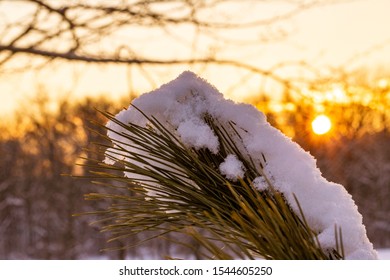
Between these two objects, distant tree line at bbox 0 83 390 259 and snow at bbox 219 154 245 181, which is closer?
snow at bbox 219 154 245 181

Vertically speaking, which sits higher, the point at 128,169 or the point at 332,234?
the point at 128,169

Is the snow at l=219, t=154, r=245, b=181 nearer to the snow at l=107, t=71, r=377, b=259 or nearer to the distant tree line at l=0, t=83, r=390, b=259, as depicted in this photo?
the snow at l=107, t=71, r=377, b=259

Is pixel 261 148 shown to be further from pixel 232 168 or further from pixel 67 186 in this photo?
pixel 67 186

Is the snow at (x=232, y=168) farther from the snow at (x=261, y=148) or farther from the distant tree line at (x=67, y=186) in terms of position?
the distant tree line at (x=67, y=186)

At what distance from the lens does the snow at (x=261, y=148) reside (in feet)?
2.44

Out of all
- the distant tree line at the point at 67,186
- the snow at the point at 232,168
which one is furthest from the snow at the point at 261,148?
the distant tree line at the point at 67,186

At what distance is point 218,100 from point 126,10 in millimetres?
2195

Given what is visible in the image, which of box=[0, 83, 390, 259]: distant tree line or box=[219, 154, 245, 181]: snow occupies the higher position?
box=[0, 83, 390, 259]: distant tree line

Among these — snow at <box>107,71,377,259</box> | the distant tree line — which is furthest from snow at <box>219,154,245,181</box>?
the distant tree line

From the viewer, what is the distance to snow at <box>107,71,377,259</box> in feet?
2.44

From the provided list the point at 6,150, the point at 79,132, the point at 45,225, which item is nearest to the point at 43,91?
the point at 79,132

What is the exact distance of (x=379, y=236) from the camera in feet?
58.5
